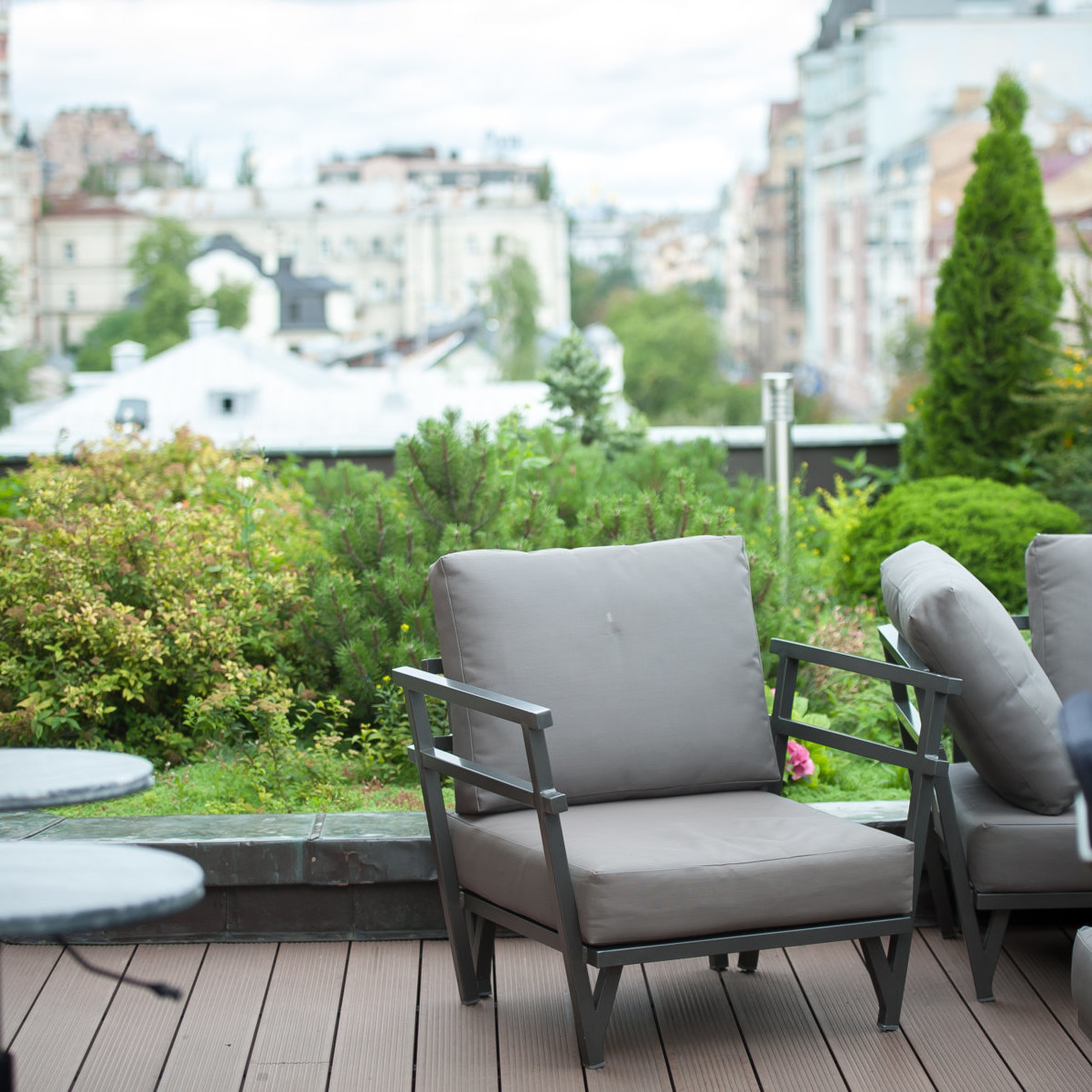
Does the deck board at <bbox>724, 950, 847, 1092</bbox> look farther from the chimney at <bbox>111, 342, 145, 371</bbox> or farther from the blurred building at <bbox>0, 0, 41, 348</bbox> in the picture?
the blurred building at <bbox>0, 0, 41, 348</bbox>

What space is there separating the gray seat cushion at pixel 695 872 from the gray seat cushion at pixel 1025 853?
27 centimetres

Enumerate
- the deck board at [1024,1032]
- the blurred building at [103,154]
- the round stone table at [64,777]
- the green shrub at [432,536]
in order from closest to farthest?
1. the round stone table at [64,777]
2. the deck board at [1024,1032]
3. the green shrub at [432,536]
4. the blurred building at [103,154]

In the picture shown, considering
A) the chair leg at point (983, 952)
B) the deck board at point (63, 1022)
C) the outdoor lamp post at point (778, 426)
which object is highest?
the outdoor lamp post at point (778, 426)

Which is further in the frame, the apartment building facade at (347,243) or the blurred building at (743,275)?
the apartment building facade at (347,243)


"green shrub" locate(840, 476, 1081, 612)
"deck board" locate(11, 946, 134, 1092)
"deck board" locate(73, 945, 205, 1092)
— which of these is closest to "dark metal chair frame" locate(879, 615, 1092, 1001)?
"deck board" locate(73, 945, 205, 1092)

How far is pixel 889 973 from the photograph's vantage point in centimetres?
228

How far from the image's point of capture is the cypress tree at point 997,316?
629cm

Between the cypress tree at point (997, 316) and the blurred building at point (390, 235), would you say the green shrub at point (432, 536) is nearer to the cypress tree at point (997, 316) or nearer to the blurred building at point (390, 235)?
the cypress tree at point (997, 316)

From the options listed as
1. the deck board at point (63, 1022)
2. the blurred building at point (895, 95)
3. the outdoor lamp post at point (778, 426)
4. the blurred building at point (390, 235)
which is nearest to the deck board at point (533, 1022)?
the deck board at point (63, 1022)

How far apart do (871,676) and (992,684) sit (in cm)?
24

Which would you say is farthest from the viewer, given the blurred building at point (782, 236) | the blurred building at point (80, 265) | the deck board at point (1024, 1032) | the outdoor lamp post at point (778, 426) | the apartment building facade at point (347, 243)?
the blurred building at point (80, 265)

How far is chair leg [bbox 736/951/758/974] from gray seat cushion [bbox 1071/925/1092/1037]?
0.69 meters

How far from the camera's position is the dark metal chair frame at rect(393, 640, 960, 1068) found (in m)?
2.07

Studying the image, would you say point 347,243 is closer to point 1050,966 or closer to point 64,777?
point 1050,966
